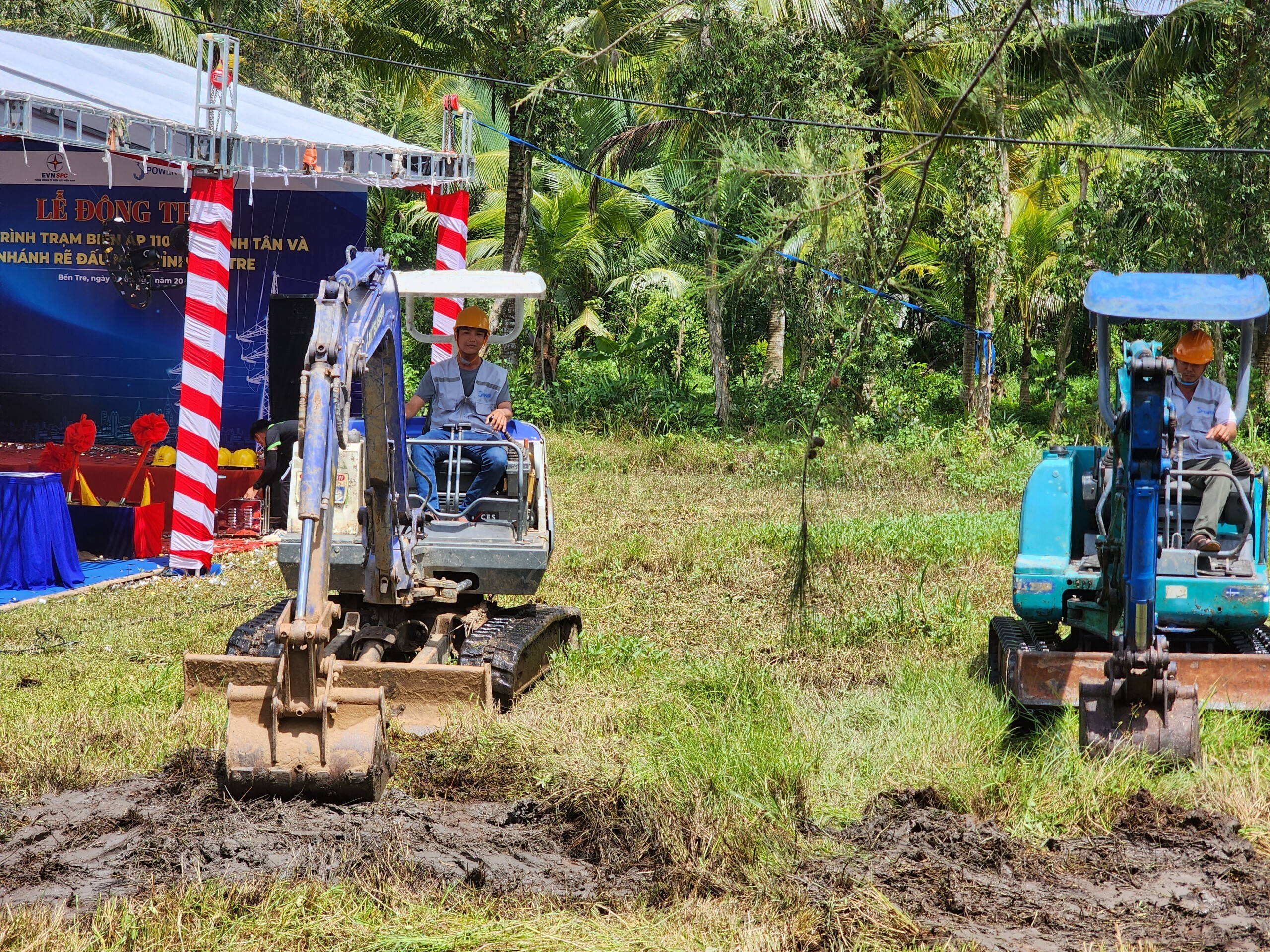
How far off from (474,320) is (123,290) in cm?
731

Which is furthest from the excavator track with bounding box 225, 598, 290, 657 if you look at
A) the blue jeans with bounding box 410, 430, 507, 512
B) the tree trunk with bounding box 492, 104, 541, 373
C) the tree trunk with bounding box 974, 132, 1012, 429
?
the tree trunk with bounding box 492, 104, 541, 373

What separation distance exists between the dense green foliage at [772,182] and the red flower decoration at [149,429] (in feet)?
21.7

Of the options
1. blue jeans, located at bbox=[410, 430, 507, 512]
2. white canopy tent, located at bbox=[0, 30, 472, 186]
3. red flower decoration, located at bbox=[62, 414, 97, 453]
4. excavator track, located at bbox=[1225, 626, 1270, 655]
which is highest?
white canopy tent, located at bbox=[0, 30, 472, 186]

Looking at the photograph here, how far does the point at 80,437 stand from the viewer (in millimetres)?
12906

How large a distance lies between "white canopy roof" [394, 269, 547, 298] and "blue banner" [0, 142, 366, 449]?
6.11 m

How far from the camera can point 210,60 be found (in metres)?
10.0

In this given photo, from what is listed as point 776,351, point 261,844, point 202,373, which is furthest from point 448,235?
point 776,351

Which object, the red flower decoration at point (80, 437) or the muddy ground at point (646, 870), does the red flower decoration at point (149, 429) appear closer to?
the red flower decoration at point (80, 437)

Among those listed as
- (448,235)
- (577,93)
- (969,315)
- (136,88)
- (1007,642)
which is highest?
(577,93)

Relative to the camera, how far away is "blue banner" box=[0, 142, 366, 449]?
13.7m

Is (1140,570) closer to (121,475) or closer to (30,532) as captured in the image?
(30,532)

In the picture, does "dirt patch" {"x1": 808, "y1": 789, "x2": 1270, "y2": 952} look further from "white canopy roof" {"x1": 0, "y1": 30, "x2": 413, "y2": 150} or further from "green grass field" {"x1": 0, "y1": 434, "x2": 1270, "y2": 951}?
"white canopy roof" {"x1": 0, "y1": 30, "x2": 413, "y2": 150}

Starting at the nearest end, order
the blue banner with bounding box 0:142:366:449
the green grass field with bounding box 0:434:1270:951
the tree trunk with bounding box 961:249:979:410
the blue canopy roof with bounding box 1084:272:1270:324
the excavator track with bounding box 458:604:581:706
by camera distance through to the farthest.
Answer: the green grass field with bounding box 0:434:1270:951 < the blue canopy roof with bounding box 1084:272:1270:324 < the excavator track with bounding box 458:604:581:706 < the blue banner with bounding box 0:142:366:449 < the tree trunk with bounding box 961:249:979:410

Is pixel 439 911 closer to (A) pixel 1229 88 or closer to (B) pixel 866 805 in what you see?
(B) pixel 866 805
